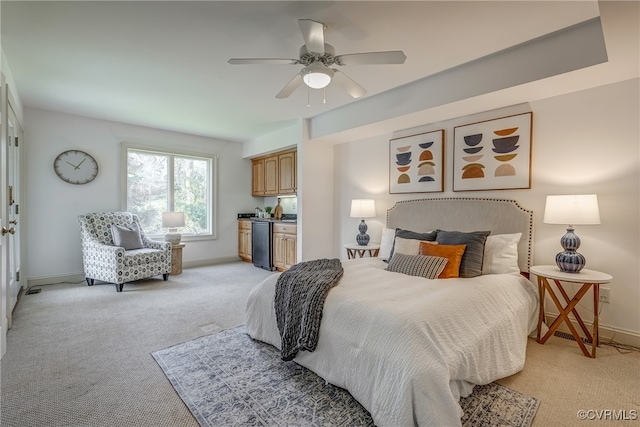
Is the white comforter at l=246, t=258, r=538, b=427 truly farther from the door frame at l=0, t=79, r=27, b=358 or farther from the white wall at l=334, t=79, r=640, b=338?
the door frame at l=0, t=79, r=27, b=358

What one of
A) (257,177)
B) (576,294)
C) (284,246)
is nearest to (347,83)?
(576,294)

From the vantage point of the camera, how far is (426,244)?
2.92m

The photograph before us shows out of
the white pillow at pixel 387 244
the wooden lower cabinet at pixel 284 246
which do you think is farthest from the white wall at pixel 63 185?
the white pillow at pixel 387 244

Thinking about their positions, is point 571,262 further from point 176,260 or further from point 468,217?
point 176,260

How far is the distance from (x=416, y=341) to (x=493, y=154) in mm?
2563

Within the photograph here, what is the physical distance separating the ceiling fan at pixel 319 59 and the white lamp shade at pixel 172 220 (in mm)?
3475

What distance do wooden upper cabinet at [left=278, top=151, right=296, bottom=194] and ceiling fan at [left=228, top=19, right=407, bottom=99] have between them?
2945 mm

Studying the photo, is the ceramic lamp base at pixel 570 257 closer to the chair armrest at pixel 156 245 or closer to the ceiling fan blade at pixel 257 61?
the ceiling fan blade at pixel 257 61

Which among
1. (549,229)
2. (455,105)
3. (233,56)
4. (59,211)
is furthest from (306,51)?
(59,211)

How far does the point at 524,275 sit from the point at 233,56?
3472mm

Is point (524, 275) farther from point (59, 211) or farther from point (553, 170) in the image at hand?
point (59, 211)

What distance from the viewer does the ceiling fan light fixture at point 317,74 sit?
224cm

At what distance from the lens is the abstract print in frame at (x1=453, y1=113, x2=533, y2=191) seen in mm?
3066

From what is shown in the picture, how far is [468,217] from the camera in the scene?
133 inches
